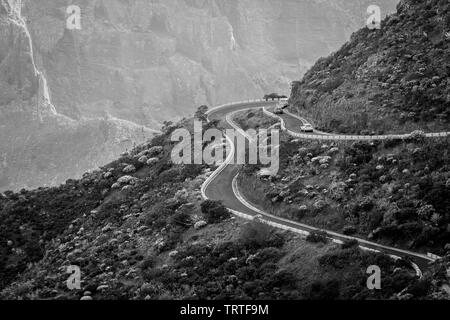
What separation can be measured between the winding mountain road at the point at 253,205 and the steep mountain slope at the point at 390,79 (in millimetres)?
2092

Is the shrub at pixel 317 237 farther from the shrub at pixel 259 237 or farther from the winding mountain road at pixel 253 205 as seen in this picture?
the shrub at pixel 259 237

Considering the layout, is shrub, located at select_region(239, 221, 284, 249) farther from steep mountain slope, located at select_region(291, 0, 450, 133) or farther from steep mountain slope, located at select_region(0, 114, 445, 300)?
steep mountain slope, located at select_region(291, 0, 450, 133)

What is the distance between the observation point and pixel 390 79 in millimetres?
78625

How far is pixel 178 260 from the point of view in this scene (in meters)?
60.7

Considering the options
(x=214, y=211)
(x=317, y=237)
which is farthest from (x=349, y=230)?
(x=214, y=211)

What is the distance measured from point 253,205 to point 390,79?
18910 millimetres

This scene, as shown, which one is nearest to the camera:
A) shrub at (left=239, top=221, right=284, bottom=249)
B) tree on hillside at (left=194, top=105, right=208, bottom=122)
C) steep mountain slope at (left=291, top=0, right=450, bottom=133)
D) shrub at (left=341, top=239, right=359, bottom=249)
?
shrub at (left=341, top=239, right=359, bottom=249)

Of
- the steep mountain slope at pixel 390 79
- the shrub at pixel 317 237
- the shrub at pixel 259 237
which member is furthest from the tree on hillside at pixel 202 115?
the shrub at pixel 317 237

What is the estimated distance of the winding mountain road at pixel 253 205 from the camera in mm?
54878

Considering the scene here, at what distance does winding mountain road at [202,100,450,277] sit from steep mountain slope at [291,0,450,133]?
6.86 feet

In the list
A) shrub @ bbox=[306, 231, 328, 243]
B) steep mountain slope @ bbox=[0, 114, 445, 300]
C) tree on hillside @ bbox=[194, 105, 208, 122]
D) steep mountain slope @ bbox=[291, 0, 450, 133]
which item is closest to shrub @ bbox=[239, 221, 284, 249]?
steep mountain slope @ bbox=[0, 114, 445, 300]

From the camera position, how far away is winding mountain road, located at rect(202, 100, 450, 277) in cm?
5488
